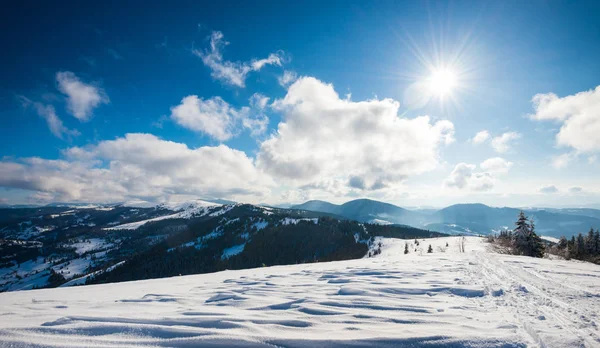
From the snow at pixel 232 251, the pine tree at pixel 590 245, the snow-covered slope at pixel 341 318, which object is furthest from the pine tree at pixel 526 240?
the snow at pixel 232 251

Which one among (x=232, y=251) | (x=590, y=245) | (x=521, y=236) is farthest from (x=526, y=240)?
(x=232, y=251)

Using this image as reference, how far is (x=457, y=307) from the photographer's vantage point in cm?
602

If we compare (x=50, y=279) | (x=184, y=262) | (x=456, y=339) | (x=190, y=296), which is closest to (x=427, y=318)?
(x=456, y=339)

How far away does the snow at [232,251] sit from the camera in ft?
513

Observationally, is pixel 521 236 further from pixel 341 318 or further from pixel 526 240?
pixel 341 318

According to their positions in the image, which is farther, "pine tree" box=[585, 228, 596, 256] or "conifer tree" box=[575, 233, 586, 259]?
"pine tree" box=[585, 228, 596, 256]

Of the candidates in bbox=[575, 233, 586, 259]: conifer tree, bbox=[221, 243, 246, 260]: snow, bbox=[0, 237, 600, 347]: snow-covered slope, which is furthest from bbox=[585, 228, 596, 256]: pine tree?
bbox=[221, 243, 246, 260]: snow

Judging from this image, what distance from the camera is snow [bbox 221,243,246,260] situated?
513 ft

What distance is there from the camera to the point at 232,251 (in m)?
164

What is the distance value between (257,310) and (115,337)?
2.91 m

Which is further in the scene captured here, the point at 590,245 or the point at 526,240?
the point at 590,245

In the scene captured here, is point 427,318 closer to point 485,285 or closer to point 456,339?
point 456,339

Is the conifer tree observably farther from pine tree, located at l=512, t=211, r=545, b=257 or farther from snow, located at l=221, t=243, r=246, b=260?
snow, located at l=221, t=243, r=246, b=260

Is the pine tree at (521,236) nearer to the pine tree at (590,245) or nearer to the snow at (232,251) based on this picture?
the pine tree at (590,245)
